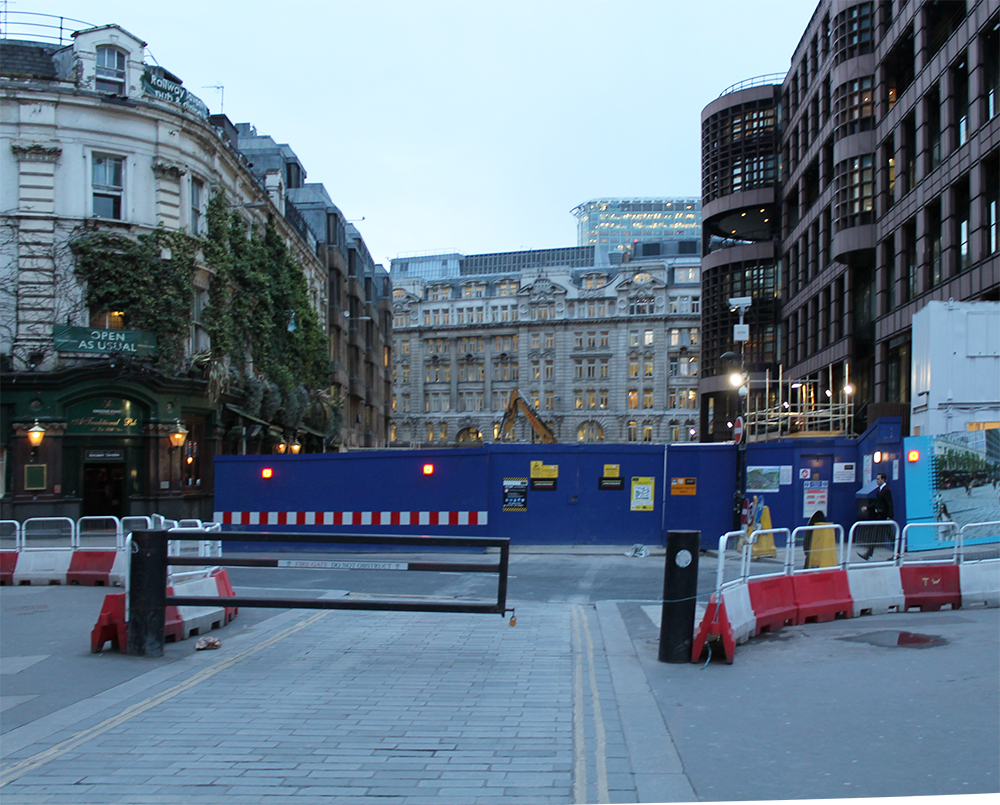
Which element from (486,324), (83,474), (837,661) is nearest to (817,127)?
(83,474)

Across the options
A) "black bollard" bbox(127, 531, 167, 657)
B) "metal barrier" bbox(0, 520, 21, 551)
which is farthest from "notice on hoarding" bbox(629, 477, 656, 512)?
"black bollard" bbox(127, 531, 167, 657)

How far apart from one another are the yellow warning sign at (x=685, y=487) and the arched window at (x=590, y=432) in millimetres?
74492

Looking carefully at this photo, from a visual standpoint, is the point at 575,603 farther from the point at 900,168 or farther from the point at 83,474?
the point at 900,168

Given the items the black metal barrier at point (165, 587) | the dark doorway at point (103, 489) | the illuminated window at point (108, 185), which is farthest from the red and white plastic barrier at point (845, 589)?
the illuminated window at point (108, 185)

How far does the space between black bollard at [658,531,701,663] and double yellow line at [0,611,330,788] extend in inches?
171

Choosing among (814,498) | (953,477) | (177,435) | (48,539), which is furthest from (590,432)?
(48,539)

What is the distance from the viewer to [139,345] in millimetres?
28297

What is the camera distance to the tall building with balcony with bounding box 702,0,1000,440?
87.8 feet

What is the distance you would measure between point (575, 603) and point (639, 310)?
83.1 meters

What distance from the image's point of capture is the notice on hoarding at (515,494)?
2045 centimetres

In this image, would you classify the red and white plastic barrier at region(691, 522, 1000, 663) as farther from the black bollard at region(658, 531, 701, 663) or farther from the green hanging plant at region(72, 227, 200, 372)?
the green hanging plant at region(72, 227, 200, 372)

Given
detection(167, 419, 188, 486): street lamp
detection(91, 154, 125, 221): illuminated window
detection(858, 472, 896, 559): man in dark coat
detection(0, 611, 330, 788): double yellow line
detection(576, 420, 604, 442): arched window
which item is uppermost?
detection(91, 154, 125, 221): illuminated window

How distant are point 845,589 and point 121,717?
8550 millimetres

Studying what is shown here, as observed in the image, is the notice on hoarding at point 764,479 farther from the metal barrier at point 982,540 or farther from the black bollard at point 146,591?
the black bollard at point 146,591
